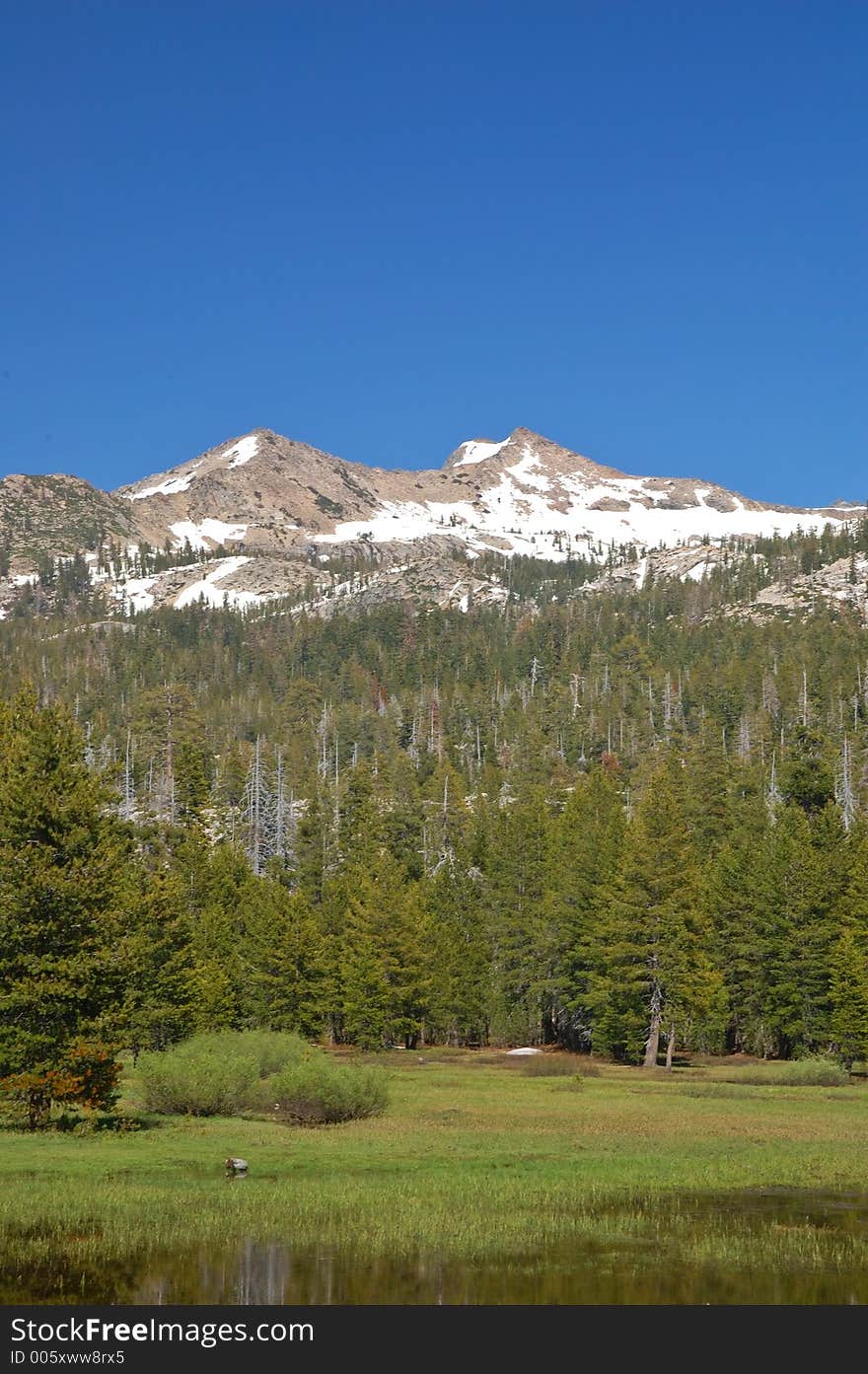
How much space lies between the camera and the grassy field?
1077 inches

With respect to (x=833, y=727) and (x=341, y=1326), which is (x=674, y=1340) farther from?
(x=833, y=727)

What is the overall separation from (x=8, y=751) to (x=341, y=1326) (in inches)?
1472

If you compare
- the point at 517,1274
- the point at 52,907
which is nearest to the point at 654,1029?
the point at 52,907

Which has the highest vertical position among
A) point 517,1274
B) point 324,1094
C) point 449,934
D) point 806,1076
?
point 517,1274

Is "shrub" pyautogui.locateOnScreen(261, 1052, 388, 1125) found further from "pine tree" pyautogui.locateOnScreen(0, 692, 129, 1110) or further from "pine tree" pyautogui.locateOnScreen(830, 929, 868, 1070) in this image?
"pine tree" pyautogui.locateOnScreen(830, 929, 868, 1070)

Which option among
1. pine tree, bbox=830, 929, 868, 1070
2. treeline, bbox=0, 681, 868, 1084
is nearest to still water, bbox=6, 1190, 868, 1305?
treeline, bbox=0, 681, 868, 1084

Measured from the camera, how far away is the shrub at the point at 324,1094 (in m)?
47.4

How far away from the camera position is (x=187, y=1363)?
19219 mm

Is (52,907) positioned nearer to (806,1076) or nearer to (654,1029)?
(806,1076)

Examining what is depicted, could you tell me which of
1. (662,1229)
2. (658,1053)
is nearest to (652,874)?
(658,1053)

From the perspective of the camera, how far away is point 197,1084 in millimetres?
48219

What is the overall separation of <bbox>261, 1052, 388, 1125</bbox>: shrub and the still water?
19.9 meters

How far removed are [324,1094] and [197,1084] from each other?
503 centimetres

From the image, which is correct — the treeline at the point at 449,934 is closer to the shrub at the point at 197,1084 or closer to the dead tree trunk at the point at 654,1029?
the dead tree trunk at the point at 654,1029
